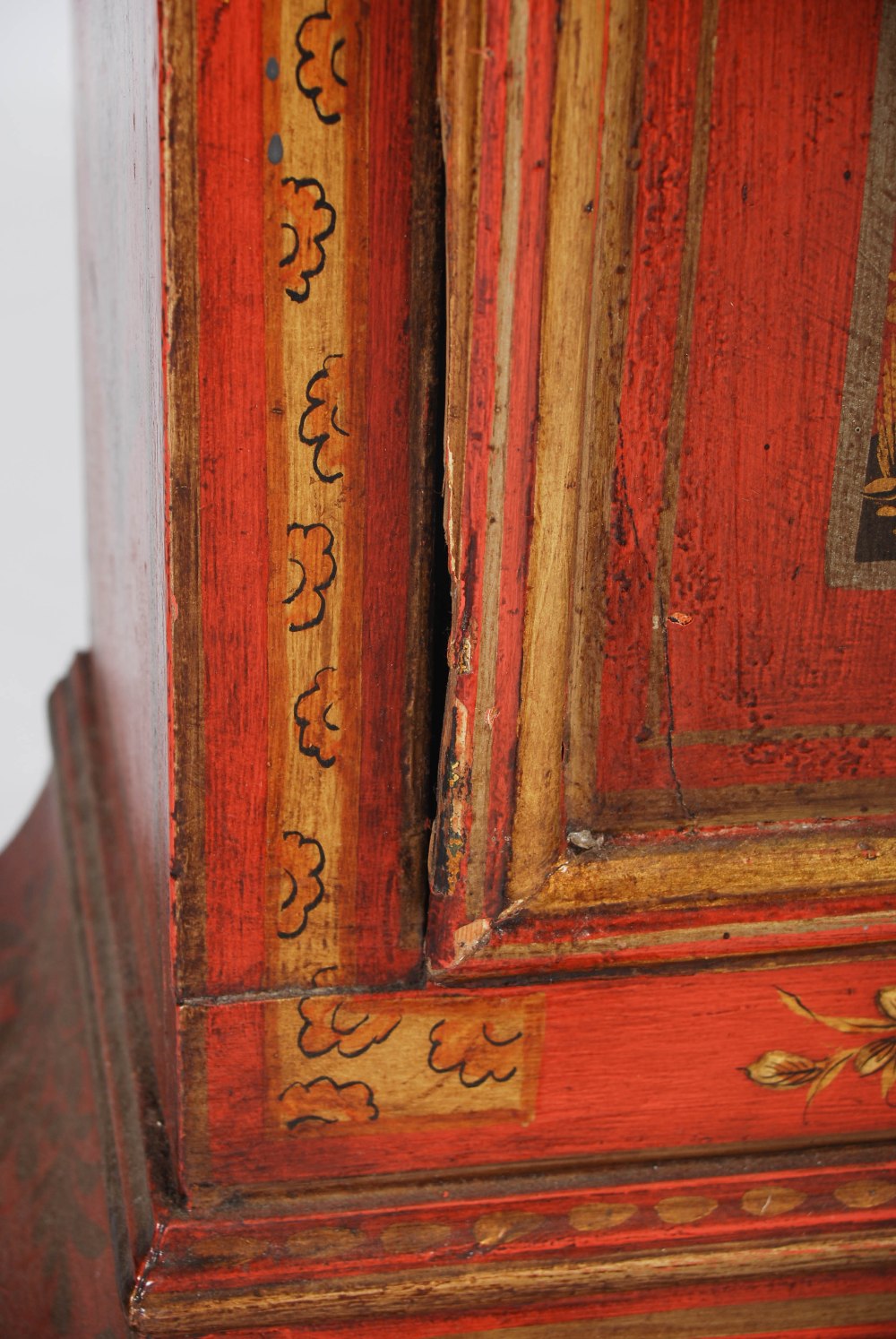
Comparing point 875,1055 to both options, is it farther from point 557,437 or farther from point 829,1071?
point 557,437

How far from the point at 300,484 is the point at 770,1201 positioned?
1.80ft

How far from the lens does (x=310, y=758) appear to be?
66cm

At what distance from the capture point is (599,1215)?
2.44 feet

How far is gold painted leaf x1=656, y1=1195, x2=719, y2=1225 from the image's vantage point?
752mm

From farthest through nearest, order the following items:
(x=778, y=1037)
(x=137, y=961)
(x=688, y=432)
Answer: (x=137, y=961) → (x=778, y=1037) → (x=688, y=432)

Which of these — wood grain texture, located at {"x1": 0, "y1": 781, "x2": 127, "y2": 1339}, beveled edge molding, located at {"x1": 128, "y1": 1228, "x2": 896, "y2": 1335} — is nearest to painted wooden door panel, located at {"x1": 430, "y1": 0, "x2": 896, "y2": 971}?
beveled edge molding, located at {"x1": 128, "y1": 1228, "x2": 896, "y2": 1335}

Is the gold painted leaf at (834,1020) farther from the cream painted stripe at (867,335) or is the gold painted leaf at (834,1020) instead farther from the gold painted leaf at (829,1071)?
the cream painted stripe at (867,335)

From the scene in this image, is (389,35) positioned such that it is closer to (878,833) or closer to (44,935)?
(878,833)

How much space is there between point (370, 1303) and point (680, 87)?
0.70 m

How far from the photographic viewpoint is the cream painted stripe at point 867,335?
619 mm

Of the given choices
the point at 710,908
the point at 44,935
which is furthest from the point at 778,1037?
the point at 44,935

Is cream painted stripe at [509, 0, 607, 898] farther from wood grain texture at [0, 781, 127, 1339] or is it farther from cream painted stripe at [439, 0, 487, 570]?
wood grain texture at [0, 781, 127, 1339]

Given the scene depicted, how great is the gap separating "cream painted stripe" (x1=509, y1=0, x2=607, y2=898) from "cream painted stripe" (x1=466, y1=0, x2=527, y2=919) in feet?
0.07

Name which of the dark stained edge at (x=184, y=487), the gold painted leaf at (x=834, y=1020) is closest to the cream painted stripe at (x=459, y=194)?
the dark stained edge at (x=184, y=487)
